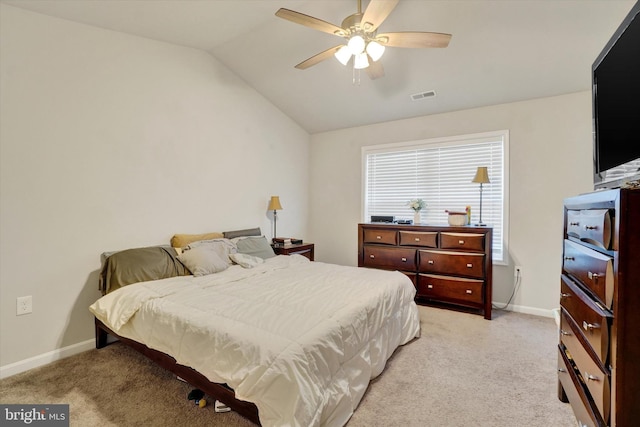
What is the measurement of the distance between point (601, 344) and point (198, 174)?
140 inches

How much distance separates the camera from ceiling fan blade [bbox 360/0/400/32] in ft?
6.05

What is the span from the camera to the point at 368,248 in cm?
398

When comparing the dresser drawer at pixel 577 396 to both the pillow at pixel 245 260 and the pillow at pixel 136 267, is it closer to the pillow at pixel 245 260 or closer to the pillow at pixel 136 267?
the pillow at pixel 245 260

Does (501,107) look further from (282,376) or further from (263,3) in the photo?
(282,376)

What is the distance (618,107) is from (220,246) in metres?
3.14

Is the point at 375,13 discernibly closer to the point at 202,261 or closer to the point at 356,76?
the point at 356,76

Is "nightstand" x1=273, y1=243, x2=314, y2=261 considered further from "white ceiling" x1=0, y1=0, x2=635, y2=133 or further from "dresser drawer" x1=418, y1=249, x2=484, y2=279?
"white ceiling" x1=0, y1=0, x2=635, y2=133

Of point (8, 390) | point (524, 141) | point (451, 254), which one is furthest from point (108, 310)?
point (524, 141)

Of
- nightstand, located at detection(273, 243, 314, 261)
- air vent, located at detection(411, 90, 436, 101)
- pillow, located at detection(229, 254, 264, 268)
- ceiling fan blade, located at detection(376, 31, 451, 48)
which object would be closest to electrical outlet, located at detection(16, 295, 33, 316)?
pillow, located at detection(229, 254, 264, 268)

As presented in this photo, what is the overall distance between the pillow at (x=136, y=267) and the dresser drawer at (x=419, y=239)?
8.30ft

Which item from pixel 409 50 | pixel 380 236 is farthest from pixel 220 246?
pixel 409 50

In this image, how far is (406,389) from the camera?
2008mm

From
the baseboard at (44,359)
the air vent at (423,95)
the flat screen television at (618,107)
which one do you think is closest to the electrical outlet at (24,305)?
the baseboard at (44,359)

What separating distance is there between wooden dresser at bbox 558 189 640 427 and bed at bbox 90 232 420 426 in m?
1.11
